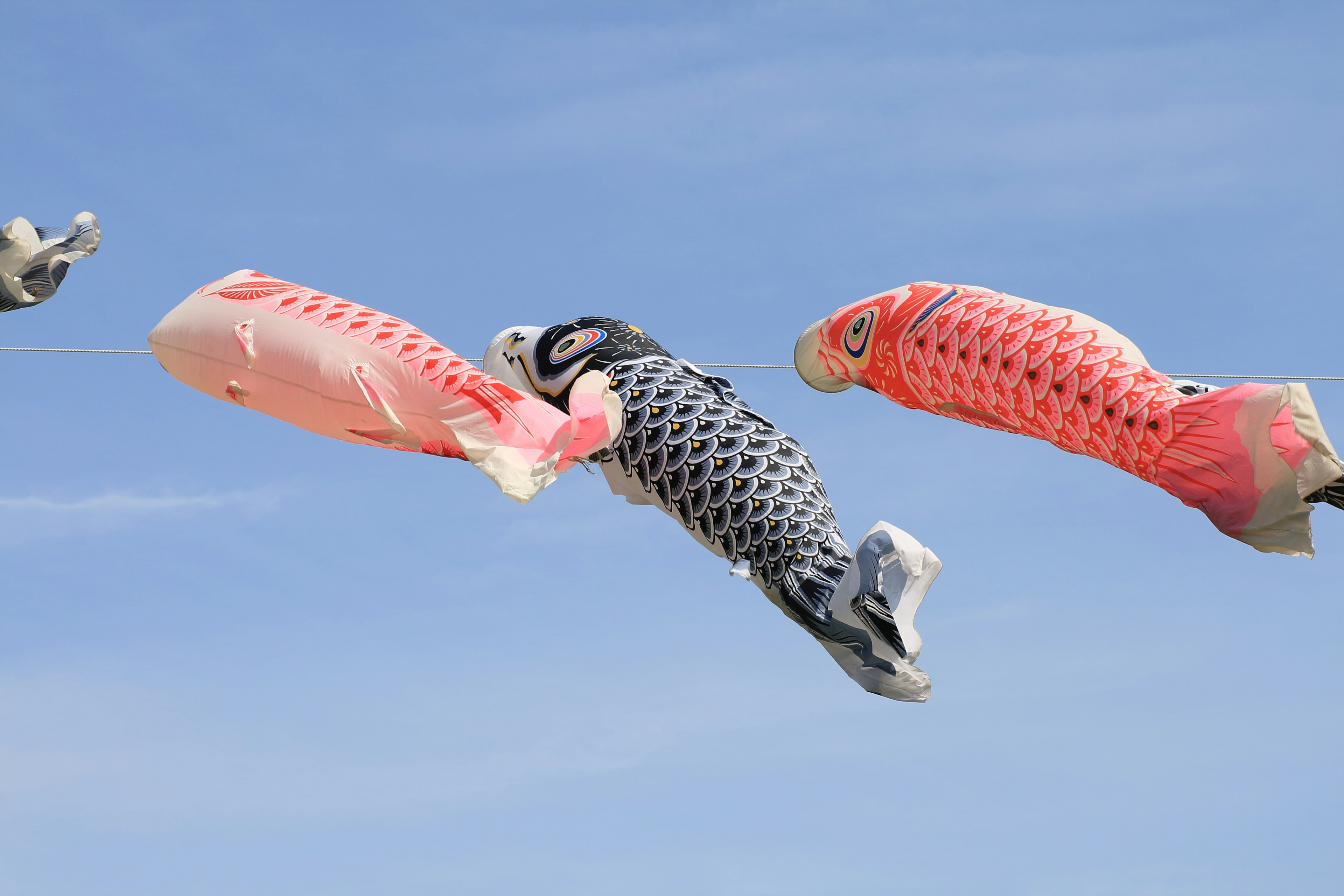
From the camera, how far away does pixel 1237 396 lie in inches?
216

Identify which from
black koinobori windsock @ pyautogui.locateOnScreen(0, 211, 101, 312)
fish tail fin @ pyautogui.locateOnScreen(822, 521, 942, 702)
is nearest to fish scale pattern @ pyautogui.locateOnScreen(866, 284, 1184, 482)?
fish tail fin @ pyautogui.locateOnScreen(822, 521, 942, 702)

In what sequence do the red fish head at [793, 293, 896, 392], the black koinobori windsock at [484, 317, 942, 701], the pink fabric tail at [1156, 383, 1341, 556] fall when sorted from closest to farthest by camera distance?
the pink fabric tail at [1156, 383, 1341, 556], the black koinobori windsock at [484, 317, 942, 701], the red fish head at [793, 293, 896, 392]

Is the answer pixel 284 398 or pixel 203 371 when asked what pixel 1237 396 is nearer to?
pixel 284 398

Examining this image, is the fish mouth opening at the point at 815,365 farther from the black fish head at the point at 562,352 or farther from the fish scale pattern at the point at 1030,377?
the black fish head at the point at 562,352

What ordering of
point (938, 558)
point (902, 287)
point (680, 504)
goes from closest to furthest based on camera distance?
point (938, 558) → point (680, 504) → point (902, 287)

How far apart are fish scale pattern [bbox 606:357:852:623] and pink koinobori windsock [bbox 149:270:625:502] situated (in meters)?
0.28

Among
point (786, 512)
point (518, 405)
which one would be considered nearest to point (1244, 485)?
point (786, 512)

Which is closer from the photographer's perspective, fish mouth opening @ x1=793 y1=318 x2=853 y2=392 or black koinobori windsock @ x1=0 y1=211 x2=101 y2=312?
black koinobori windsock @ x1=0 y1=211 x2=101 y2=312

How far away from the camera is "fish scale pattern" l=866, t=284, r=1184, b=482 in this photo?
19.0ft

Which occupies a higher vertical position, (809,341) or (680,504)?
(809,341)

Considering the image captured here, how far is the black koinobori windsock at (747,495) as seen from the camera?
538 cm

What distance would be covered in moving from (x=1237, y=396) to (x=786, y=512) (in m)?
1.71

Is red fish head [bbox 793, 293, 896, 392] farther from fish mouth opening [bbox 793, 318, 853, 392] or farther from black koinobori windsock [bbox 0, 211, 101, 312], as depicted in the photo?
black koinobori windsock [bbox 0, 211, 101, 312]

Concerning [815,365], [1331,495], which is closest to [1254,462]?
[1331,495]
